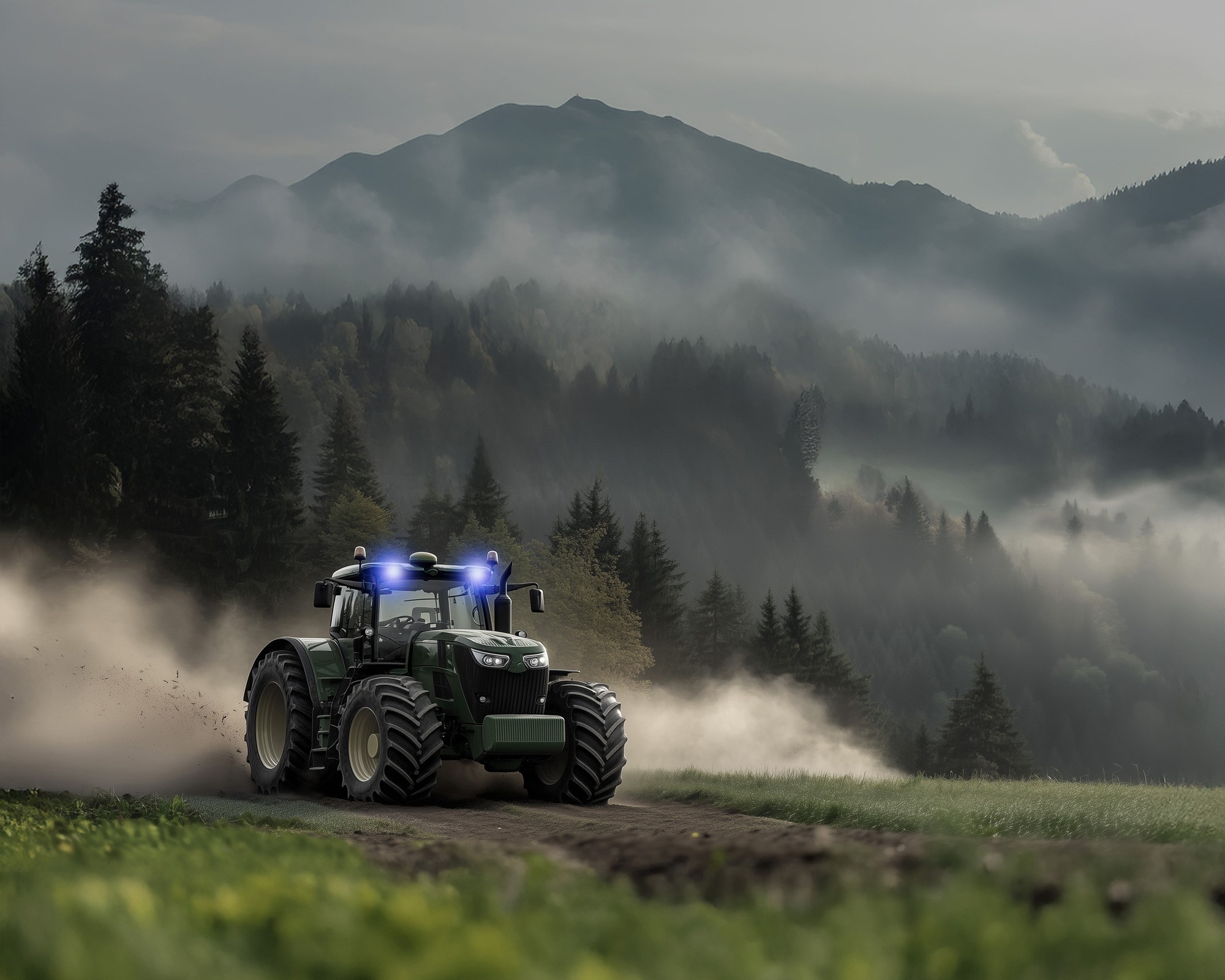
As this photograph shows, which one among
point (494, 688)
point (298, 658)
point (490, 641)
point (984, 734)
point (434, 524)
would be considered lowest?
point (984, 734)

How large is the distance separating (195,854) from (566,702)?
11039 mm

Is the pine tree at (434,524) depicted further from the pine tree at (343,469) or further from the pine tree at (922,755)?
the pine tree at (922,755)

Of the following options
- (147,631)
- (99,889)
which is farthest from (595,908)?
(147,631)

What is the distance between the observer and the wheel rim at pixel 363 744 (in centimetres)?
1509

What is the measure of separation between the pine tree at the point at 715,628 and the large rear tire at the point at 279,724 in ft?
234

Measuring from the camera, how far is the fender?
669 inches

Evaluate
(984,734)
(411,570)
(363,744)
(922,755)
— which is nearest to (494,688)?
(363,744)

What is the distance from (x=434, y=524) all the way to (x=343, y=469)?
830 cm

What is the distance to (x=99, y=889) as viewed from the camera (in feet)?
10.5

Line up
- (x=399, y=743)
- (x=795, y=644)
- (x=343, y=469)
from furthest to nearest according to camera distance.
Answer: (x=343, y=469) → (x=795, y=644) → (x=399, y=743)

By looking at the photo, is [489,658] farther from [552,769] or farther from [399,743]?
[552,769]

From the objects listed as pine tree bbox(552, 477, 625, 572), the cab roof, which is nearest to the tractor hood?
the cab roof

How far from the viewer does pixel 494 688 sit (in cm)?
1530

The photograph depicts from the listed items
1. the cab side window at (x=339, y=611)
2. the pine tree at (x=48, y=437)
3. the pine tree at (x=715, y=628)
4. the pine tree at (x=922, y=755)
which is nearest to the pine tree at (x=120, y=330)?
the pine tree at (x=48, y=437)
